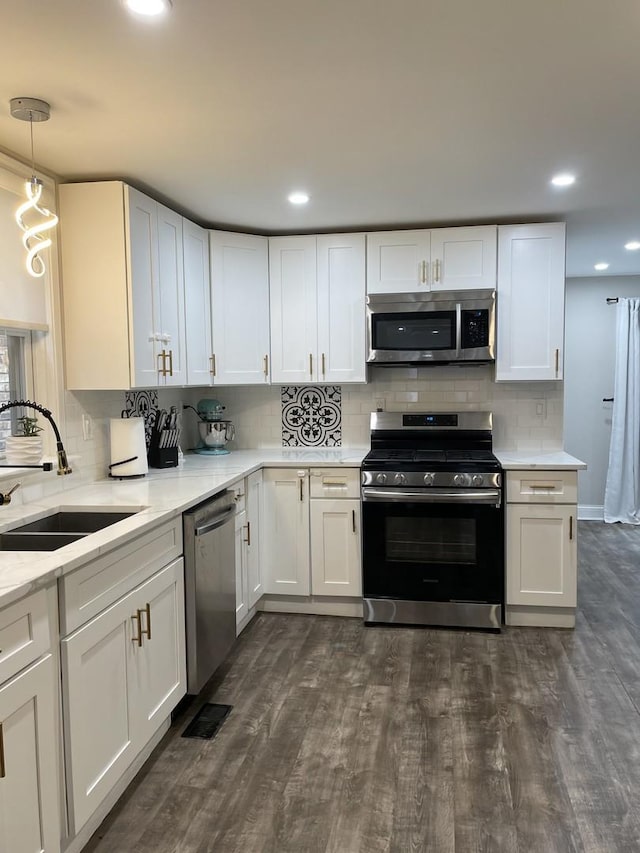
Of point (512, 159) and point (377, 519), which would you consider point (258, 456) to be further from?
point (512, 159)

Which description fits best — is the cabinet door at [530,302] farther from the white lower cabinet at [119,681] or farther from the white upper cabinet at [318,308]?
the white lower cabinet at [119,681]

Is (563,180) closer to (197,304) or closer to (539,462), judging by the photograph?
(539,462)

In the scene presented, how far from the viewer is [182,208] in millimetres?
3539

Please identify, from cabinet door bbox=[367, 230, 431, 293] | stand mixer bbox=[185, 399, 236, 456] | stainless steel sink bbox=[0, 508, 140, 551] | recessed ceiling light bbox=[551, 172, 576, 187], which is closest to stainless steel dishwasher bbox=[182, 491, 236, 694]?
stainless steel sink bbox=[0, 508, 140, 551]

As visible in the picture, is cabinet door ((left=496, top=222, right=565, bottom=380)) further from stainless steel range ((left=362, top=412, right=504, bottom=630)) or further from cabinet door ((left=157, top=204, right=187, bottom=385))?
cabinet door ((left=157, top=204, right=187, bottom=385))

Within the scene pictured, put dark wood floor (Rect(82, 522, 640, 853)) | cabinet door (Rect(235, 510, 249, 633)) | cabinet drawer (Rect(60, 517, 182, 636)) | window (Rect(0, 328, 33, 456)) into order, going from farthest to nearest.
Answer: cabinet door (Rect(235, 510, 249, 633)) < window (Rect(0, 328, 33, 456)) < dark wood floor (Rect(82, 522, 640, 853)) < cabinet drawer (Rect(60, 517, 182, 636))

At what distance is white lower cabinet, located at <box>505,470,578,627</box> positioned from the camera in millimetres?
3541

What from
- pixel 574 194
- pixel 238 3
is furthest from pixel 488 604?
pixel 238 3

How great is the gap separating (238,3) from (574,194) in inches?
90.5

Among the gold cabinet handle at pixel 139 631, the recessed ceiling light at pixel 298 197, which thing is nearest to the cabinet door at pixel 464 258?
the recessed ceiling light at pixel 298 197

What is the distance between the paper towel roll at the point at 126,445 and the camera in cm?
319

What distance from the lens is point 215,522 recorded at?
9.50 ft

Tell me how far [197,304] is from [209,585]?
168 centimetres

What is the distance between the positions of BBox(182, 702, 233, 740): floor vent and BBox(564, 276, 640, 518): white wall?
4477 mm
